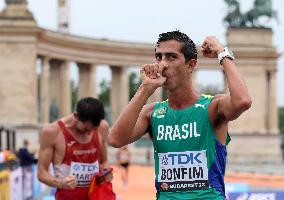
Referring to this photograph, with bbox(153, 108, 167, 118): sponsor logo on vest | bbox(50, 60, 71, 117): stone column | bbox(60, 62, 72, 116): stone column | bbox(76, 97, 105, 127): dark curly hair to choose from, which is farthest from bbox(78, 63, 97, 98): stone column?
bbox(153, 108, 167, 118): sponsor logo on vest

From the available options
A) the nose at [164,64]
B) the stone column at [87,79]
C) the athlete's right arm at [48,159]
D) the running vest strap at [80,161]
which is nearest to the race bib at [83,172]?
the running vest strap at [80,161]

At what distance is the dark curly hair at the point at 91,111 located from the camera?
8320 millimetres

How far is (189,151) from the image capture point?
605 centimetres

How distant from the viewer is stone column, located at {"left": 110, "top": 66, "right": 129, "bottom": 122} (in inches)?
2660

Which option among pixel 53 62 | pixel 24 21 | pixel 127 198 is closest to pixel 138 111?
pixel 127 198

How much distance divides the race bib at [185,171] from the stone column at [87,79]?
59.4m

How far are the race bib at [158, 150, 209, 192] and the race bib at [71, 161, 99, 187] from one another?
109 inches

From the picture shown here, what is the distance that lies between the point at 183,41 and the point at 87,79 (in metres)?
60.2

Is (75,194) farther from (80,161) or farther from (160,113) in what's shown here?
(160,113)

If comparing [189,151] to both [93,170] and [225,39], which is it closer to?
[93,170]

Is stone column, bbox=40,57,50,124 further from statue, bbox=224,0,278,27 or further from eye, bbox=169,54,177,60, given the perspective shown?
eye, bbox=169,54,177,60

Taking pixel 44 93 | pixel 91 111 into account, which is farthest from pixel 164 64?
pixel 44 93

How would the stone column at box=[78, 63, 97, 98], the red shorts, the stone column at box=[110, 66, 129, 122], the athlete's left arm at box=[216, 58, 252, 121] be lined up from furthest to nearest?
the stone column at box=[110, 66, 129, 122], the stone column at box=[78, 63, 97, 98], the red shorts, the athlete's left arm at box=[216, 58, 252, 121]

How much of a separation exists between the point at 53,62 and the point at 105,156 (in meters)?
56.2
